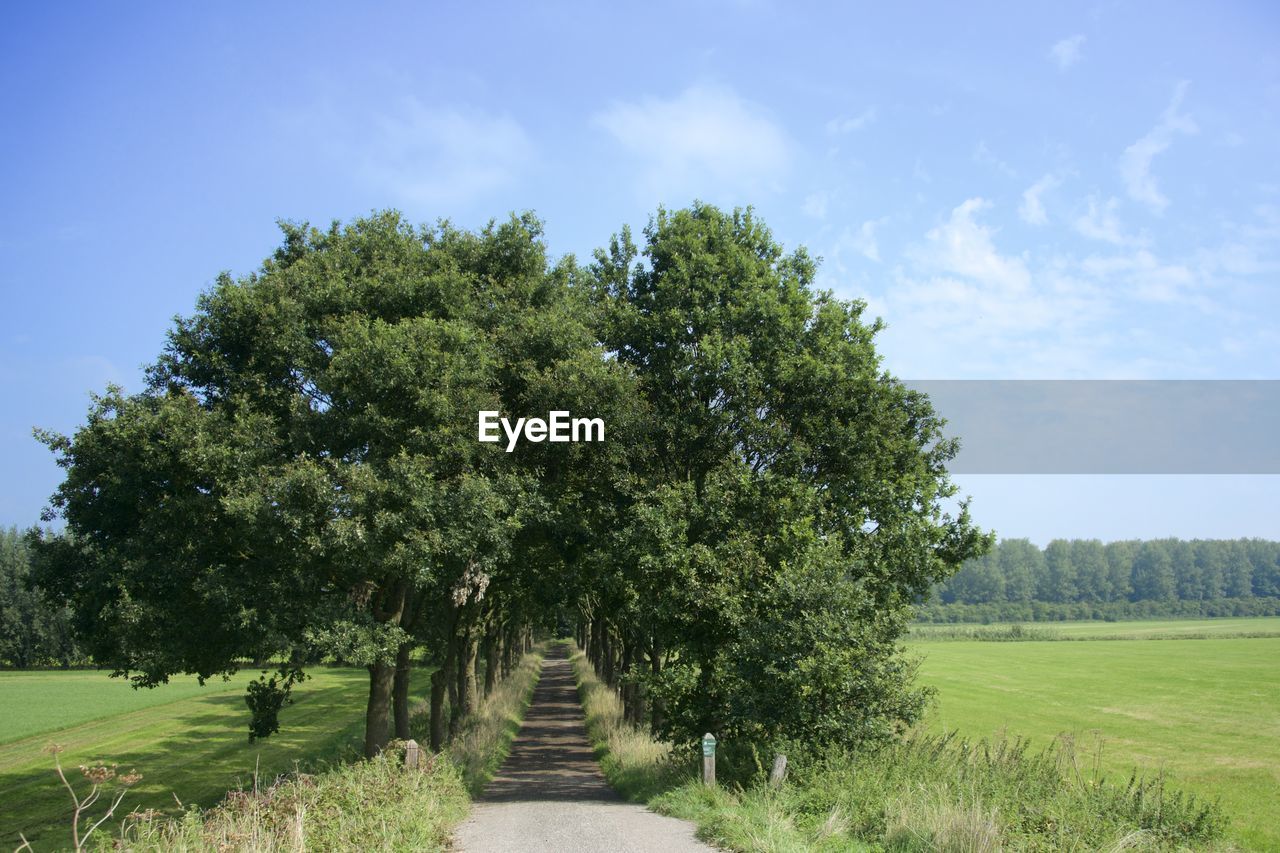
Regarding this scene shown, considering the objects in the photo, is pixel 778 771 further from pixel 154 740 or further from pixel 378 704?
pixel 154 740

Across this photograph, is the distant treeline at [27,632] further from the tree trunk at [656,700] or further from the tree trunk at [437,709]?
the tree trunk at [656,700]

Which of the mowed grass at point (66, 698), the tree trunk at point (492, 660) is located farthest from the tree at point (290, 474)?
the mowed grass at point (66, 698)

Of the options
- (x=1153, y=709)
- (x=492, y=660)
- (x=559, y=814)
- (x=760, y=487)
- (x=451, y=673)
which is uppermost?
(x=760, y=487)

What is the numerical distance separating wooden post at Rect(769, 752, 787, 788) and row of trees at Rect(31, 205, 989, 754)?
1.51 metres

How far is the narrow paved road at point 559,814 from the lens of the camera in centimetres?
1287

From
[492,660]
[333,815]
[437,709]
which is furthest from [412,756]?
[492,660]

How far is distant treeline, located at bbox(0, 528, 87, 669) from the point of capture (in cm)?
9750

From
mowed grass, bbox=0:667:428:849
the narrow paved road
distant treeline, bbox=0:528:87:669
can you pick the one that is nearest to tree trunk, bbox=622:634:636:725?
the narrow paved road

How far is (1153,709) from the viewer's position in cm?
5503

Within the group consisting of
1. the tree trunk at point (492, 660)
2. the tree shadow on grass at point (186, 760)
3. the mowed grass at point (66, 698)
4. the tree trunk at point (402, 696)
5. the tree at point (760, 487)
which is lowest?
the mowed grass at point (66, 698)

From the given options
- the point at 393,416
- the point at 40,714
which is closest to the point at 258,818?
the point at 393,416

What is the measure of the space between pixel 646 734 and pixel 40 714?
163 feet

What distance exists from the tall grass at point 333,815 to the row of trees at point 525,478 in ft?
11.4

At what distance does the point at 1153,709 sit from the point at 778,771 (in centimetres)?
5119
